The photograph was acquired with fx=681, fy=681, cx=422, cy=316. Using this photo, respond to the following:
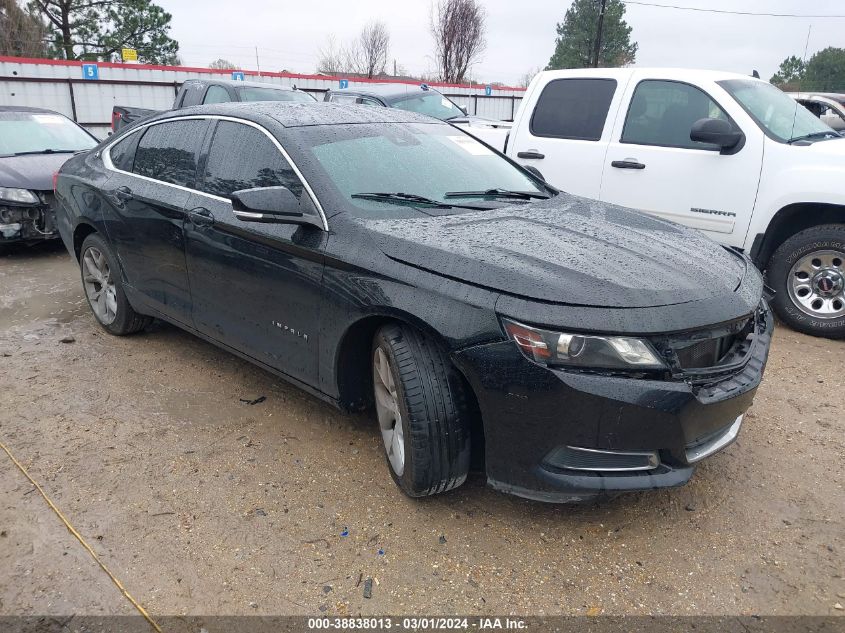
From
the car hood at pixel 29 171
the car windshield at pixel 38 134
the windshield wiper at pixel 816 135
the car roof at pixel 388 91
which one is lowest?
the car hood at pixel 29 171

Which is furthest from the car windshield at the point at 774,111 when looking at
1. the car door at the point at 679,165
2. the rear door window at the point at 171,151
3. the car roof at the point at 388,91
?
the car roof at the point at 388,91

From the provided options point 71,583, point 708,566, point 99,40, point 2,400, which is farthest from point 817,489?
point 99,40

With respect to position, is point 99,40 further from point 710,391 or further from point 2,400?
point 710,391

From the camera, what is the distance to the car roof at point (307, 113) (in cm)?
367

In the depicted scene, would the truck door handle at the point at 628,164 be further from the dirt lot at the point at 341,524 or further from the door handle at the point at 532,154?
the dirt lot at the point at 341,524

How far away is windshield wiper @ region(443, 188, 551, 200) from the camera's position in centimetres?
350

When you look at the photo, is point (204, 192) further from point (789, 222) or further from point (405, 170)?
point (789, 222)

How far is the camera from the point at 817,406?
3.94 metres

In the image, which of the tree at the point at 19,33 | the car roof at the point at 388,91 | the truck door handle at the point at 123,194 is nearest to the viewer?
the truck door handle at the point at 123,194

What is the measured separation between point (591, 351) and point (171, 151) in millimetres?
3039

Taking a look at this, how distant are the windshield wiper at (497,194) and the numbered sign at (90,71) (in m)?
16.2

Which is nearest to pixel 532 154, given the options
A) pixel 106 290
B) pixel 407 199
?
pixel 407 199

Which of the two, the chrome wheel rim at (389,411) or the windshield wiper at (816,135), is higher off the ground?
the windshield wiper at (816,135)

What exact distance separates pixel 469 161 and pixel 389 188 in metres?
0.73
